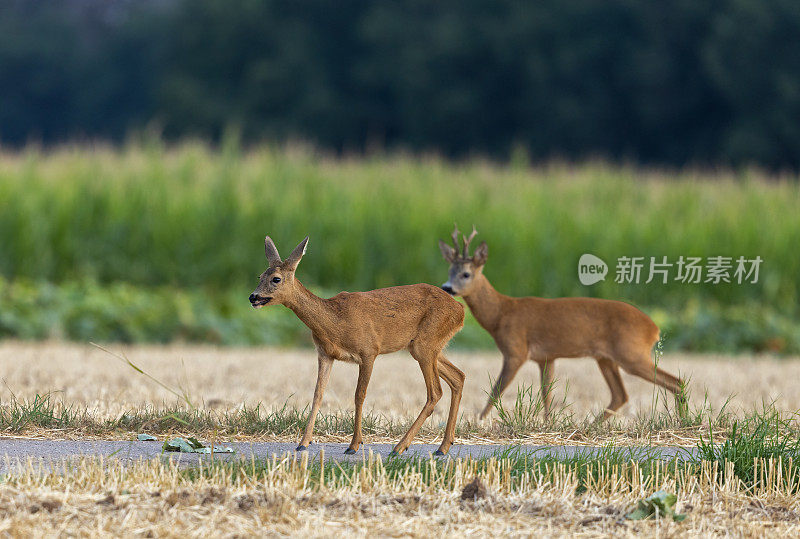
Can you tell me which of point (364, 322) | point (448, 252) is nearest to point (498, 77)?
point (448, 252)

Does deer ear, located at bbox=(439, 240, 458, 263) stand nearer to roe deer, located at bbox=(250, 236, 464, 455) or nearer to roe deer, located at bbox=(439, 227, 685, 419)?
roe deer, located at bbox=(439, 227, 685, 419)

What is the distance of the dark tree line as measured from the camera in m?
32.0

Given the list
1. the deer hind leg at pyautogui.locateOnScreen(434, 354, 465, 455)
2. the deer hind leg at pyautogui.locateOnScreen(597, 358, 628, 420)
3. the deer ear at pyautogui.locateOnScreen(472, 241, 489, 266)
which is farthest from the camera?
the deer hind leg at pyautogui.locateOnScreen(597, 358, 628, 420)

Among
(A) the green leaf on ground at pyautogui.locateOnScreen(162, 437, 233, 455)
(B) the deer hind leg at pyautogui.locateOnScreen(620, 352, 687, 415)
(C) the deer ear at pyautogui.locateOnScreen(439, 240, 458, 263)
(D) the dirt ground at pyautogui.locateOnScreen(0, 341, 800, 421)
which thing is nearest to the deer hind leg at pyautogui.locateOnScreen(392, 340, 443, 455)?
(A) the green leaf on ground at pyautogui.locateOnScreen(162, 437, 233, 455)

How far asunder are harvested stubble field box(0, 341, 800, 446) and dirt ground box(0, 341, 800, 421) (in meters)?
0.01

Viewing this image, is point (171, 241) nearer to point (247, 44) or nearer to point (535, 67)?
point (535, 67)

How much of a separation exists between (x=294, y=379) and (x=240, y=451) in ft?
12.8

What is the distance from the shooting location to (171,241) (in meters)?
14.1

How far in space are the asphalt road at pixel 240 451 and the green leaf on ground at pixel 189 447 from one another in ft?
0.15

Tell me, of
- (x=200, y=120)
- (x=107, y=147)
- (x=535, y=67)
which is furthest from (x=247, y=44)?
(x=107, y=147)

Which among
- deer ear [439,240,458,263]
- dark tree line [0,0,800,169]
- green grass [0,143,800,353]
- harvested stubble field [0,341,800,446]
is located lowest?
harvested stubble field [0,341,800,446]

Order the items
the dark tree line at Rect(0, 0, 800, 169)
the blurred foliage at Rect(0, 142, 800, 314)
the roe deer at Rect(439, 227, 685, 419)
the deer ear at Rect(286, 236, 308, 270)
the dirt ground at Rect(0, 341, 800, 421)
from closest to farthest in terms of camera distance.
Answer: the deer ear at Rect(286, 236, 308, 270) → the dirt ground at Rect(0, 341, 800, 421) → the roe deer at Rect(439, 227, 685, 419) → the blurred foliage at Rect(0, 142, 800, 314) → the dark tree line at Rect(0, 0, 800, 169)

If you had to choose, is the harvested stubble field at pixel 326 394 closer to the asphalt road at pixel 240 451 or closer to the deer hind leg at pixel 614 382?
the deer hind leg at pixel 614 382

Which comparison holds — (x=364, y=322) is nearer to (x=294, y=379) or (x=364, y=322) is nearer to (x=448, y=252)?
(x=448, y=252)
